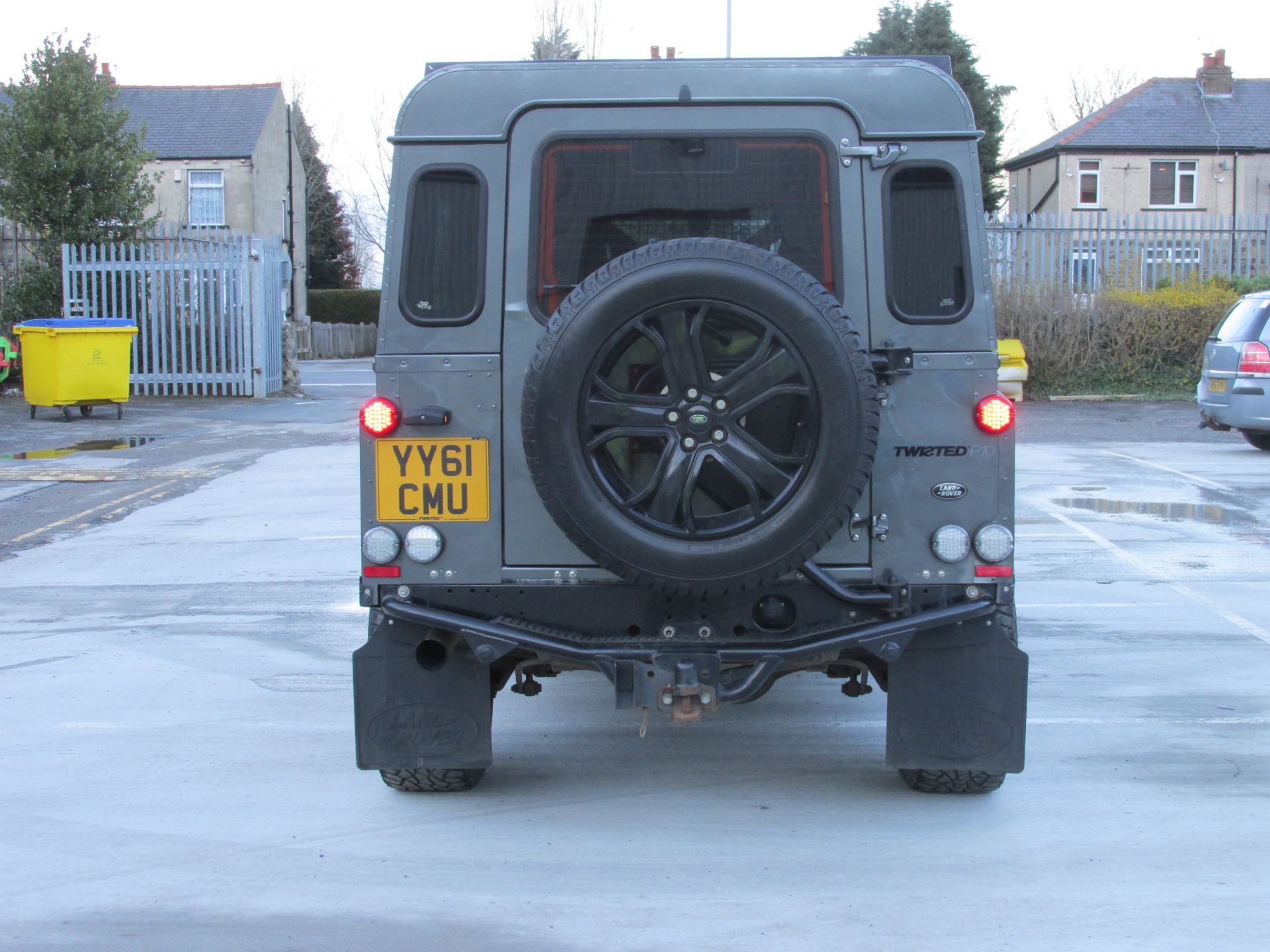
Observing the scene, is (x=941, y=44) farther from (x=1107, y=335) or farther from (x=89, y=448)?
(x=89, y=448)

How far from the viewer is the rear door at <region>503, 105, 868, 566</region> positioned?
4.51 meters

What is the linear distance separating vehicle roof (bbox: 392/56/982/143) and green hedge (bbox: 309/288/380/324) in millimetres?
49302

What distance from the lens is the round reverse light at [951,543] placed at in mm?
4539

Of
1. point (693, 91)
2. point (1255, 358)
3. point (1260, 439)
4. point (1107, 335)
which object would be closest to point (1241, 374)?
point (1255, 358)

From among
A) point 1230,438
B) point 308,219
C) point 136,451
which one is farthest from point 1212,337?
point 308,219

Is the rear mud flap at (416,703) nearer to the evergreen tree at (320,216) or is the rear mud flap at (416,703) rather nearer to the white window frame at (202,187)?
the white window frame at (202,187)

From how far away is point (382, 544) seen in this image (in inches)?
180

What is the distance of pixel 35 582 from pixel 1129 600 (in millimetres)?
7223

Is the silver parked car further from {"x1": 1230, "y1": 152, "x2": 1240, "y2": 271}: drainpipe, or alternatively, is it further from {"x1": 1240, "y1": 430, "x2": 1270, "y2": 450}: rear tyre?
{"x1": 1230, "y1": 152, "x2": 1240, "y2": 271}: drainpipe

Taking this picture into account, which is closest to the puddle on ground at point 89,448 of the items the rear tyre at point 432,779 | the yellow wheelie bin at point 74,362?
the yellow wheelie bin at point 74,362

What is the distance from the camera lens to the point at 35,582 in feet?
30.2

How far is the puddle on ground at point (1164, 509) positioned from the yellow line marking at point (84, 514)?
876cm

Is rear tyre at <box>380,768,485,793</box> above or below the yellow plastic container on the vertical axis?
below

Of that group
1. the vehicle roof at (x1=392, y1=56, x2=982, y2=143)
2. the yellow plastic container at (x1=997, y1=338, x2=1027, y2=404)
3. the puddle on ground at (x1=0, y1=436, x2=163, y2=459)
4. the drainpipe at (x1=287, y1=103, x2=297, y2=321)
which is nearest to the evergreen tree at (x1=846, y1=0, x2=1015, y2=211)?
the drainpipe at (x1=287, y1=103, x2=297, y2=321)
